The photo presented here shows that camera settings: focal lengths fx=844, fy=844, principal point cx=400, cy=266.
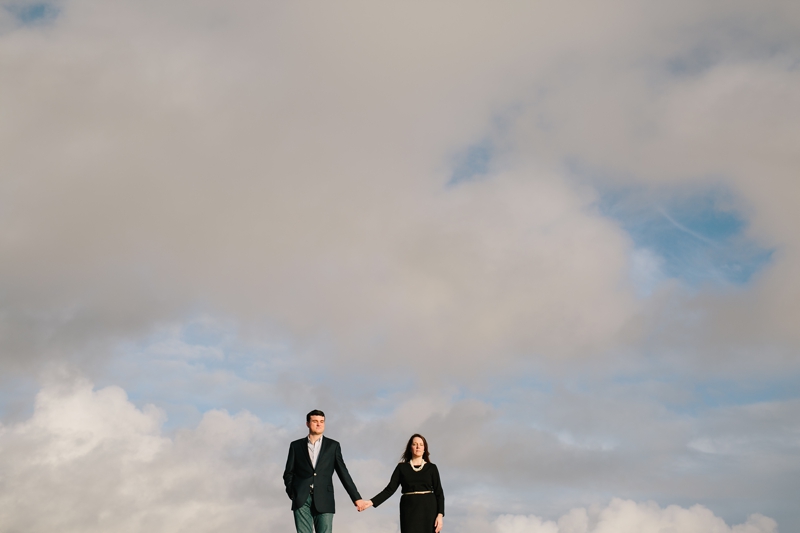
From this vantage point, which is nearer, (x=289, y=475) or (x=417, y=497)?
(x=289, y=475)

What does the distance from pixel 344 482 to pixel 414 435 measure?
2.09 meters

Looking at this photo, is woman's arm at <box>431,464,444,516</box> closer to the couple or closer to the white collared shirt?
the couple

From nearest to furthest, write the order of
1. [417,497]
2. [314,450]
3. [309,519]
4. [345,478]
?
[309,519], [314,450], [345,478], [417,497]

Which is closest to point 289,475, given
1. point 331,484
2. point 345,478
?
point 331,484

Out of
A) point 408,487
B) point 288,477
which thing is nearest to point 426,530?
point 408,487

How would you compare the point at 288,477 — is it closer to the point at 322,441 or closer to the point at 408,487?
the point at 322,441

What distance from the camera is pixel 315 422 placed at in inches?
771

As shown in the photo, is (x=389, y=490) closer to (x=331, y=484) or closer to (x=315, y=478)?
(x=331, y=484)

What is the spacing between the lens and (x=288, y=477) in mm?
19781

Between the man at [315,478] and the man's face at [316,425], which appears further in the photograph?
the man's face at [316,425]

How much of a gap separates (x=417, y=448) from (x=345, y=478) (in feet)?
6.38

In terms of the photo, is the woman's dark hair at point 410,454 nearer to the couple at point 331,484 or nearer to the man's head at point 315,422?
the couple at point 331,484

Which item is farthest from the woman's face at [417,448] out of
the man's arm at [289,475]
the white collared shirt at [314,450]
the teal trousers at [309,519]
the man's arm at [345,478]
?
the man's arm at [289,475]

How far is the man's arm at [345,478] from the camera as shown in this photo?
19.8m
